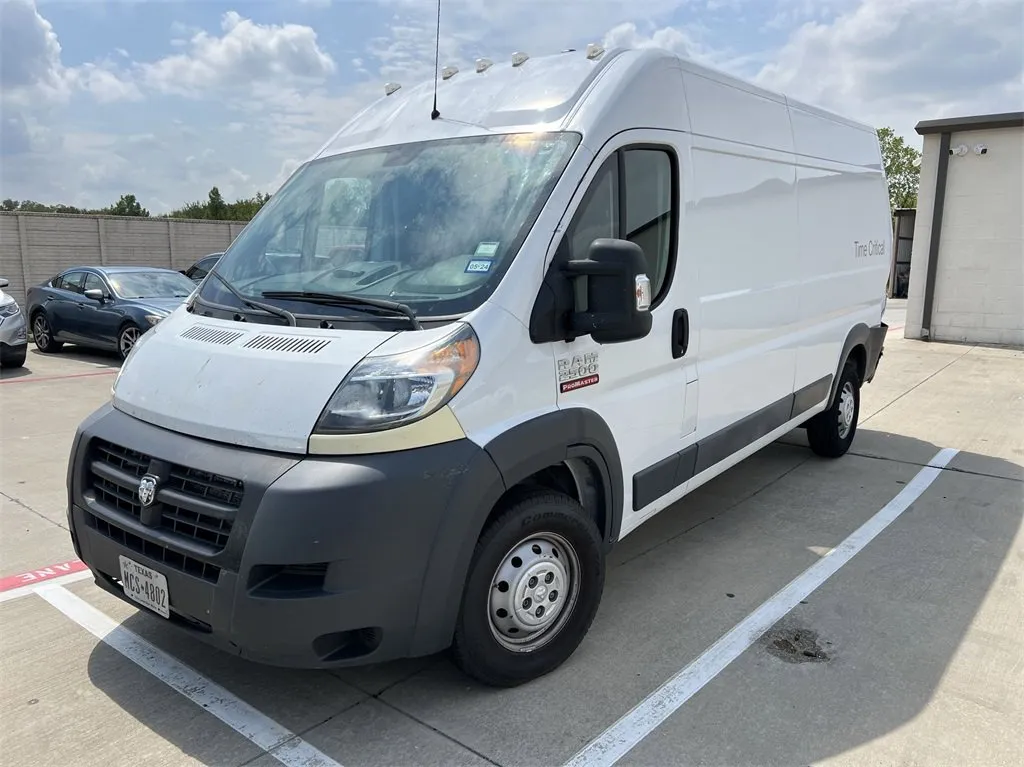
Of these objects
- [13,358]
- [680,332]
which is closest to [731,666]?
[680,332]

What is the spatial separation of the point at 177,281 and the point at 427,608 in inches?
440

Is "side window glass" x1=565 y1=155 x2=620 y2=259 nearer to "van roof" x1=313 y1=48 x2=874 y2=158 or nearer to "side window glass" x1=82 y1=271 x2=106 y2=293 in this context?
"van roof" x1=313 y1=48 x2=874 y2=158

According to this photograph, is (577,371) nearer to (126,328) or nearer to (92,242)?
(126,328)

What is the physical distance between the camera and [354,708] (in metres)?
3.03

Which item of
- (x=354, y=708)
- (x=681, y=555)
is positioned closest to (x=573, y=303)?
(x=354, y=708)

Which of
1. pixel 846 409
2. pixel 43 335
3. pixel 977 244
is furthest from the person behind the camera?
pixel 977 244

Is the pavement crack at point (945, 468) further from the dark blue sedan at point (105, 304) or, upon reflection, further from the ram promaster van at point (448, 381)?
the dark blue sedan at point (105, 304)

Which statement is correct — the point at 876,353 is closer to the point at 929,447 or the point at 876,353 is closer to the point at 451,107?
the point at 929,447

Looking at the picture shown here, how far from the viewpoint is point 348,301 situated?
3.05 m

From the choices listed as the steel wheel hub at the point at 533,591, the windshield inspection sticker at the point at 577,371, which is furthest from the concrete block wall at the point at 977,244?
the steel wheel hub at the point at 533,591

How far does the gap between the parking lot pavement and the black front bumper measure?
0.41 metres

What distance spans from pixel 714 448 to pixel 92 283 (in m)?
11.0

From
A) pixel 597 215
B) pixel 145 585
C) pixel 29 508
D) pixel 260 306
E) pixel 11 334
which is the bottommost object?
pixel 29 508

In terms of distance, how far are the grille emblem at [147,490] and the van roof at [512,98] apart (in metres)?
1.85
